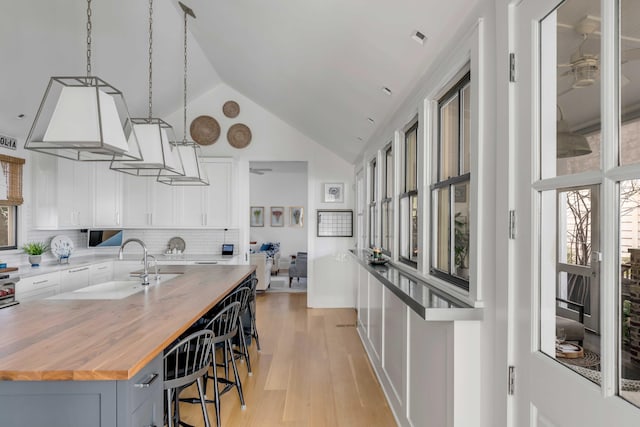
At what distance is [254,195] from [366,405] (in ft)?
27.8

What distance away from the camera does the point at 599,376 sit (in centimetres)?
95

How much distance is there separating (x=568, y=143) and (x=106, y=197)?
6192 millimetres

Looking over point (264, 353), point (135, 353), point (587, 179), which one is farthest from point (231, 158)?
point (587, 179)

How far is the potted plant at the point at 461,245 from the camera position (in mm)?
1979

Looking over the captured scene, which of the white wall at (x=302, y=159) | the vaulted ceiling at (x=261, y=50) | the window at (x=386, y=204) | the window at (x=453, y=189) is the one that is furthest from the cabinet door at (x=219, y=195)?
the window at (x=453, y=189)

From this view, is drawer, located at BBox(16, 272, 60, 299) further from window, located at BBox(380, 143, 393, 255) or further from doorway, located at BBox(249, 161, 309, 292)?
doorway, located at BBox(249, 161, 309, 292)

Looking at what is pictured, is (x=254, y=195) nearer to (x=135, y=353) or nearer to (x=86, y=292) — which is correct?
(x=86, y=292)

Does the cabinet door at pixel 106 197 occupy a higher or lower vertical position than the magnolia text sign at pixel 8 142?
lower

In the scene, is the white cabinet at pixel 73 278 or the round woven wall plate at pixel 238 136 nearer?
the white cabinet at pixel 73 278

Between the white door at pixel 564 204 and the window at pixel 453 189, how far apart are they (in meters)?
0.58

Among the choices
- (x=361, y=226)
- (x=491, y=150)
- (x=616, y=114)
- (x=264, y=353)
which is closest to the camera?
(x=616, y=114)

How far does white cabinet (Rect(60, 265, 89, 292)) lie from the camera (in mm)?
4649

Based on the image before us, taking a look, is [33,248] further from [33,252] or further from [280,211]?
[280,211]

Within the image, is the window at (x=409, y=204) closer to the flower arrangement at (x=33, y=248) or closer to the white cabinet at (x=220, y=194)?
the white cabinet at (x=220, y=194)
